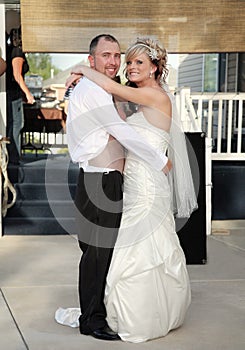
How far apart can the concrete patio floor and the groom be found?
0.90 ft

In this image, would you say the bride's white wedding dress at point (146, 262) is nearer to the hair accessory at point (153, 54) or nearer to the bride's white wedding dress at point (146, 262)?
the bride's white wedding dress at point (146, 262)

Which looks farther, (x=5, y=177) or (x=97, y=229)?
(x=5, y=177)

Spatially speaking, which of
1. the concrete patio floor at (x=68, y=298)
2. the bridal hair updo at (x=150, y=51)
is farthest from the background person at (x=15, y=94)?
the bridal hair updo at (x=150, y=51)

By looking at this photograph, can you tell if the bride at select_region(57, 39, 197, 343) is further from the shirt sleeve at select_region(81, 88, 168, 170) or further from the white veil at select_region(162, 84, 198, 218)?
the white veil at select_region(162, 84, 198, 218)

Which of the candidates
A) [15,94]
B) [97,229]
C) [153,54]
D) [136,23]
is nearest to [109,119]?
[153,54]

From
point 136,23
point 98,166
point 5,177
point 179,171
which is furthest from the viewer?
point 5,177

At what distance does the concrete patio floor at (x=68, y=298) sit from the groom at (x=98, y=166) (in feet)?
0.90

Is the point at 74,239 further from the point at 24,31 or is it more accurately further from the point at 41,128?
the point at 41,128

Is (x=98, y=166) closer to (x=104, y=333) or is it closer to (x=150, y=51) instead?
(x=150, y=51)

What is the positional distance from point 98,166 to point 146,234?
51 cm

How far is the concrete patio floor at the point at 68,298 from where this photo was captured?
398 cm

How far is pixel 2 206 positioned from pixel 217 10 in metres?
3.09

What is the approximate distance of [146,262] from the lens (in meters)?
4.02

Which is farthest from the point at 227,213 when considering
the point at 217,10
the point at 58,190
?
the point at 217,10
